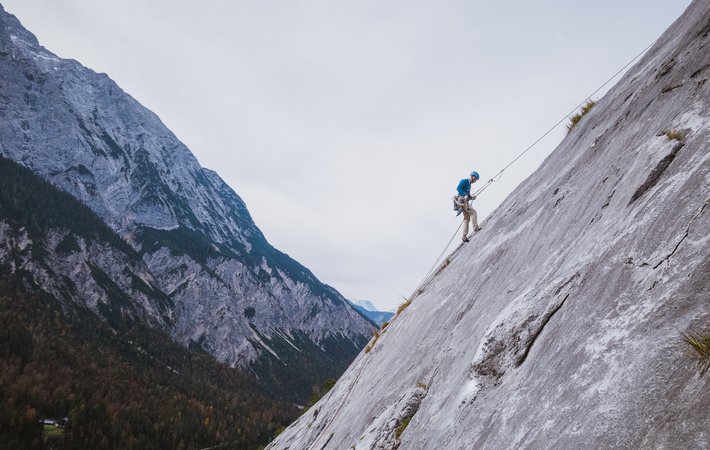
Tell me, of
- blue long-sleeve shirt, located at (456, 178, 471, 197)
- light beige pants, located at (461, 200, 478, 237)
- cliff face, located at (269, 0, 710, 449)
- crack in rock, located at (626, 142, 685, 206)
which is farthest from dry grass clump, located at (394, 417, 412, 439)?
blue long-sleeve shirt, located at (456, 178, 471, 197)

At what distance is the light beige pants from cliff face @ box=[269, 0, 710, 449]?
10.5ft

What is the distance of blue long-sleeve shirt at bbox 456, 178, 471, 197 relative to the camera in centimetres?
1522

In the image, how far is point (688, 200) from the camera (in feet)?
16.0

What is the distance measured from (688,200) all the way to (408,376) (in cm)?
733

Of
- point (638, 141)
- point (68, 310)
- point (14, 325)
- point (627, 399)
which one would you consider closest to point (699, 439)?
point (627, 399)

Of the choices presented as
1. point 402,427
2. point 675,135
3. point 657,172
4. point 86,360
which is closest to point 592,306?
point 657,172

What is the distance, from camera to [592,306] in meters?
5.21

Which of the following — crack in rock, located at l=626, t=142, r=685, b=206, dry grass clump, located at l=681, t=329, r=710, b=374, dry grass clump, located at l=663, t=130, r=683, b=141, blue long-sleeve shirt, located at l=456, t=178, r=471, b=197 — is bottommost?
dry grass clump, located at l=681, t=329, r=710, b=374

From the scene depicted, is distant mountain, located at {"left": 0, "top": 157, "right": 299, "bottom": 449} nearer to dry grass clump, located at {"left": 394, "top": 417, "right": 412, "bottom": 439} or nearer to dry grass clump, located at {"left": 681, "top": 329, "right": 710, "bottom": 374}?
dry grass clump, located at {"left": 394, "top": 417, "right": 412, "bottom": 439}

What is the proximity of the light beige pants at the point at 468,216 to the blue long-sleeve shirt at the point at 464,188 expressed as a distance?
12.5 inches

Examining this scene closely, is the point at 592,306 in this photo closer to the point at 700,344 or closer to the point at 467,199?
the point at 700,344

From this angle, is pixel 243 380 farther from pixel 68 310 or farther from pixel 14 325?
pixel 14 325

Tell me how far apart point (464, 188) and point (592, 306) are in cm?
1046

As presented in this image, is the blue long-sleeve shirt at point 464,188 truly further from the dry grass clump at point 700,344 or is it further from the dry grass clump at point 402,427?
the dry grass clump at point 700,344
